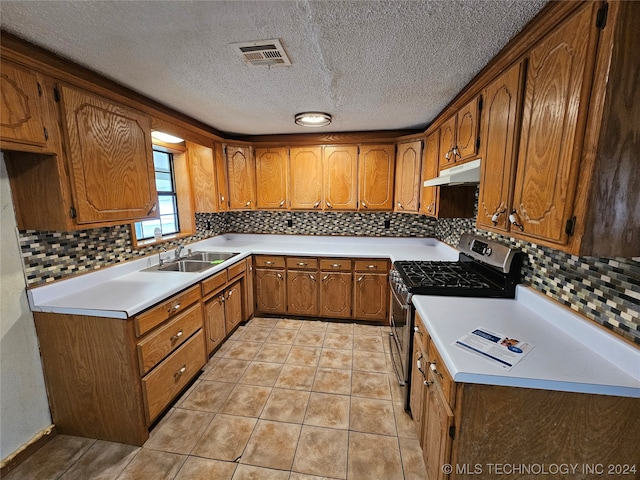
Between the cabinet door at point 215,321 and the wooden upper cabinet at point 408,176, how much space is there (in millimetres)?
2145

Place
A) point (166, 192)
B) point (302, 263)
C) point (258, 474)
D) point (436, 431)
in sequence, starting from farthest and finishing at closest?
1. point (302, 263)
2. point (166, 192)
3. point (258, 474)
4. point (436, 431)

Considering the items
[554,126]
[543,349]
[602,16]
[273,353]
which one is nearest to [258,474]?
[273,353]

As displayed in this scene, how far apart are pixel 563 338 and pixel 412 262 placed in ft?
3.98

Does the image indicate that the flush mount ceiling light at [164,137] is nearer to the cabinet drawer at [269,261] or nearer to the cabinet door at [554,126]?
the cabinet drawer at [269,261]

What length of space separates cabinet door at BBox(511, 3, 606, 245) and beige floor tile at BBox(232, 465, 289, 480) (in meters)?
1.72

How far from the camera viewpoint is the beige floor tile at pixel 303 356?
243 centimetres

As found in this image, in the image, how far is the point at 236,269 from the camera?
284cm

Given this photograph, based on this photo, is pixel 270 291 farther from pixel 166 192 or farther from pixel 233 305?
pixel 166 192

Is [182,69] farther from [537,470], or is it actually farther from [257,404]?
[537,470]

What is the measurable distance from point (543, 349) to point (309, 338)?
210cm

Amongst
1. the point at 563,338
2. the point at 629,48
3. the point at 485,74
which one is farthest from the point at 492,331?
the point at 485,74

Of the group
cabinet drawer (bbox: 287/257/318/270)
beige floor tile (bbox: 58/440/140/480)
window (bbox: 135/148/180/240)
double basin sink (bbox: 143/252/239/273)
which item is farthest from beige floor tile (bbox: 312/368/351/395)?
window (bbox: 135/148/180/240)

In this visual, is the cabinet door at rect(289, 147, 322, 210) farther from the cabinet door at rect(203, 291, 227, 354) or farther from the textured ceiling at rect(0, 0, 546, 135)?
the cabinet door at rect(203, 291, 227, 354)

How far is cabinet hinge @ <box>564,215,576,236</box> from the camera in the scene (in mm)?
914
